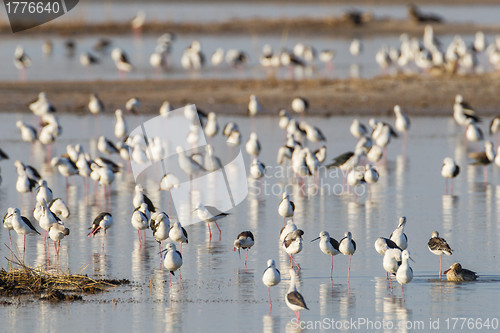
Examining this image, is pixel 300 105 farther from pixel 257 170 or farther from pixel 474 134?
pixel 257 170

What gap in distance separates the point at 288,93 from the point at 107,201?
1307 cm

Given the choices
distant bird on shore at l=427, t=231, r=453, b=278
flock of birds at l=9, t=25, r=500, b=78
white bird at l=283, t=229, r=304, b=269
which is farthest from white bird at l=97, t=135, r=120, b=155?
flock of birds at l=9, t=25, r=500, b=78

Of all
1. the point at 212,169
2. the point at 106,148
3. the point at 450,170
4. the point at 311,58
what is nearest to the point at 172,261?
the point at 450,170

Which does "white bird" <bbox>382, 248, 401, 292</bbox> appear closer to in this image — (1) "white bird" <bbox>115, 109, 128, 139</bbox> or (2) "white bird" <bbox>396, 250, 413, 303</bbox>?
(2) "white bird" <bbox>396, 250, 413, 303</bbox>

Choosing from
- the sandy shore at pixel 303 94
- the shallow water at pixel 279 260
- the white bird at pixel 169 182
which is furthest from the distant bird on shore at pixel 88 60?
the white bird at pixel 169 182

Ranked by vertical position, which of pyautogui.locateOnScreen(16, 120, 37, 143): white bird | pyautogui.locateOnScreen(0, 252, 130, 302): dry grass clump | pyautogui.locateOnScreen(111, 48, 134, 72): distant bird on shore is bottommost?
pyautogui.locateOnScreen(0, 252, 130, 302): dry grass clump

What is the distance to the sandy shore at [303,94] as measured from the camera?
28.4m

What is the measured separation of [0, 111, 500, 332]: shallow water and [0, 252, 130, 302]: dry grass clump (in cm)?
22

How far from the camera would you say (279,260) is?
13.5 meters

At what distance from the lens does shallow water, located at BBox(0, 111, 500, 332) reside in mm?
10977

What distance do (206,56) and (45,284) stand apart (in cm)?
2913

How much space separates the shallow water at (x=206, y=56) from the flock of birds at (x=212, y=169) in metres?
8.06

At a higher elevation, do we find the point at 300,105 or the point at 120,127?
the point at 300,105

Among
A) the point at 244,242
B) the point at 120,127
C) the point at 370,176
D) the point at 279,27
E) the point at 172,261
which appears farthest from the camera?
the point at 279,27
